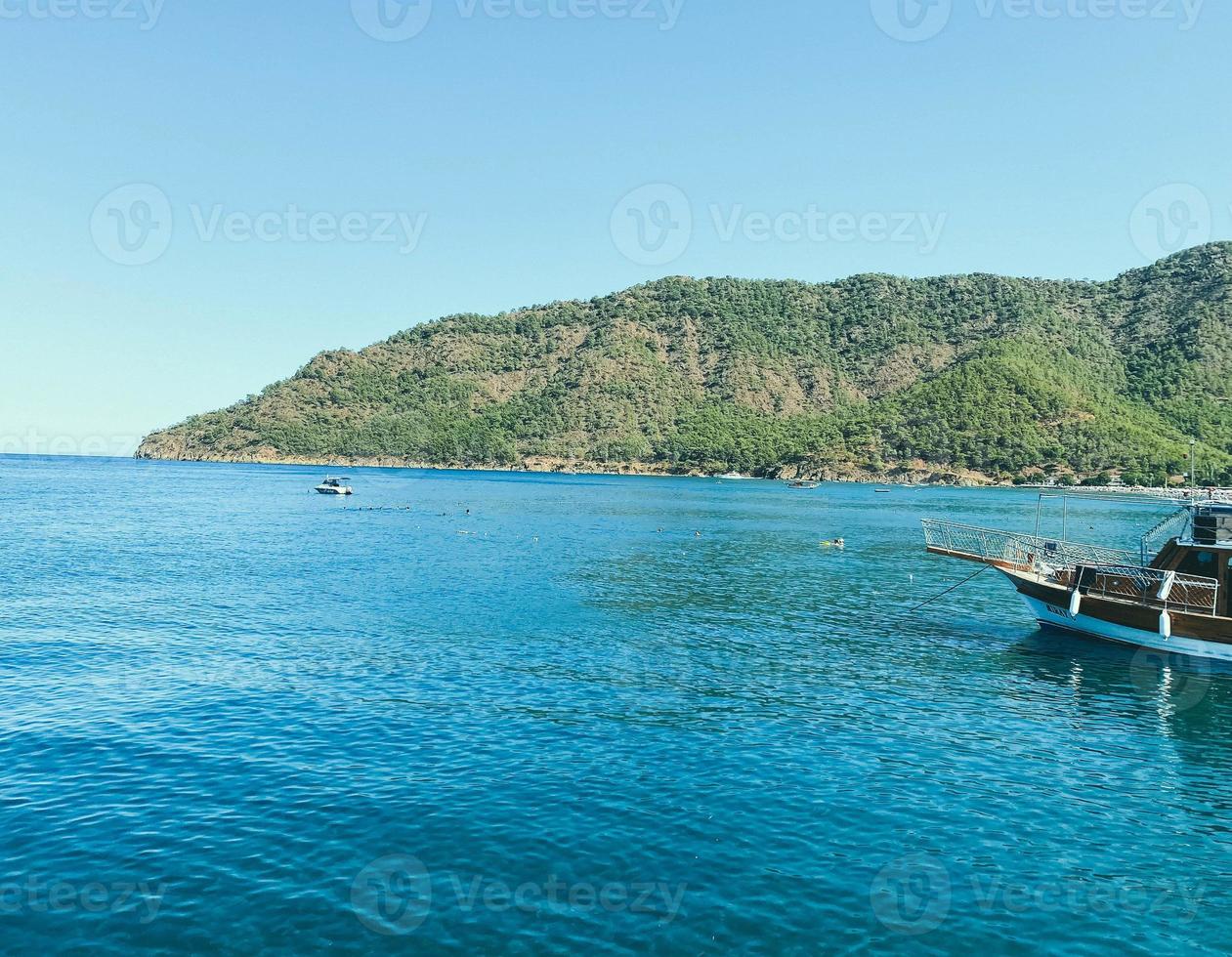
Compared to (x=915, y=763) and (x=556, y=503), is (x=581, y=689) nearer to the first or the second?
(x=915, y=763)

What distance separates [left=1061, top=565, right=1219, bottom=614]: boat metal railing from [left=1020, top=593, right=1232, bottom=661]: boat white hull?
1.24 m

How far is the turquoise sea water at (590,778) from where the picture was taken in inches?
545

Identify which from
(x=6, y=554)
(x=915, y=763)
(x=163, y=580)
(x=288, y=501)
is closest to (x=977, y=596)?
(x=915, y=763)

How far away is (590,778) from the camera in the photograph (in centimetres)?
1973

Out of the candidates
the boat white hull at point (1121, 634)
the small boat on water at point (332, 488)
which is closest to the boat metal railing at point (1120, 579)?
the boat white hull at point (1121, 634)

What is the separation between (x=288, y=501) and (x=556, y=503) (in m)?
41.6

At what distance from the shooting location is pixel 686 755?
21531 mm

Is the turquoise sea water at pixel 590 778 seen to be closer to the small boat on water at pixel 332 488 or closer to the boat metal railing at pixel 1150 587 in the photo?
the boat metal railing at pixel 1150 587

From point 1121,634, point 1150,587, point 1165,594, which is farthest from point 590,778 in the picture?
point 1150,587

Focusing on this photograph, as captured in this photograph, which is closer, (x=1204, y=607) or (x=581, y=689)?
(x=581, y=689)

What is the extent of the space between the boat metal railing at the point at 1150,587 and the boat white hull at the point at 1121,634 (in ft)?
4.07

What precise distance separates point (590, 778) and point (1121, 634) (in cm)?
2737

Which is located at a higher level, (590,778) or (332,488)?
(332,488)

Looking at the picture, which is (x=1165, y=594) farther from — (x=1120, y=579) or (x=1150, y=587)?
(x=1120, y=579)
